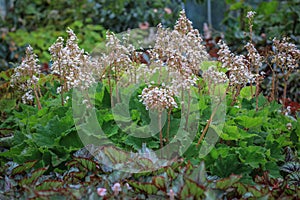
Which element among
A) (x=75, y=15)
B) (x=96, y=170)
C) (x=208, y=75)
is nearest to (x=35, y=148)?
(x=96, y=170)

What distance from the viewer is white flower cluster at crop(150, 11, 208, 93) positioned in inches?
68.8

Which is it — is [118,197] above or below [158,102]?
below

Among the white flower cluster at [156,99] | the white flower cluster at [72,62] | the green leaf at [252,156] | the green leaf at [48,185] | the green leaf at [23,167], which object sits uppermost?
the white flower cluster at [72,62]

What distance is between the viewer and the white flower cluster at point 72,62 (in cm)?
188

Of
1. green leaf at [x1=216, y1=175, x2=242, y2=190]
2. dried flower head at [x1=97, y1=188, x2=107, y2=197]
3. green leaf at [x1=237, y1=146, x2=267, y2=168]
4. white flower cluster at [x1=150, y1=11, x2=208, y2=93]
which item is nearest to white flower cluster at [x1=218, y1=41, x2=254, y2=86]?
white flower cluster at [x1=150, y1=11, x2=208, y2=93]

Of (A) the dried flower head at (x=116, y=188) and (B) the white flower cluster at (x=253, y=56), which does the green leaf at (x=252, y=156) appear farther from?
(A) the dried flower head at (x=116, y=188)

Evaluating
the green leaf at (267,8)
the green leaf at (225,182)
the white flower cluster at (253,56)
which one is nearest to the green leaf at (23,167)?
the green leaf at (225,182)

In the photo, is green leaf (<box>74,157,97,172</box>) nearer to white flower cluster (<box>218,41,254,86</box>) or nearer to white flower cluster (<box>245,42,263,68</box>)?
white flower cluster (<box>218,41,254,86</box>)

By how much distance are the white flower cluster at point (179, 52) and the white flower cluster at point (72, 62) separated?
0.30m

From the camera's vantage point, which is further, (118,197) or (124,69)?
(124,69)

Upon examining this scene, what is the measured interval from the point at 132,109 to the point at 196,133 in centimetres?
30

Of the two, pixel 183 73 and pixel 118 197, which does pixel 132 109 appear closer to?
pixel 183 73

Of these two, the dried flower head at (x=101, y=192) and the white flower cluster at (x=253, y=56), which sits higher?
the white flower cluster at (x=253, y=56)

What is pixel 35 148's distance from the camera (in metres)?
1.86
